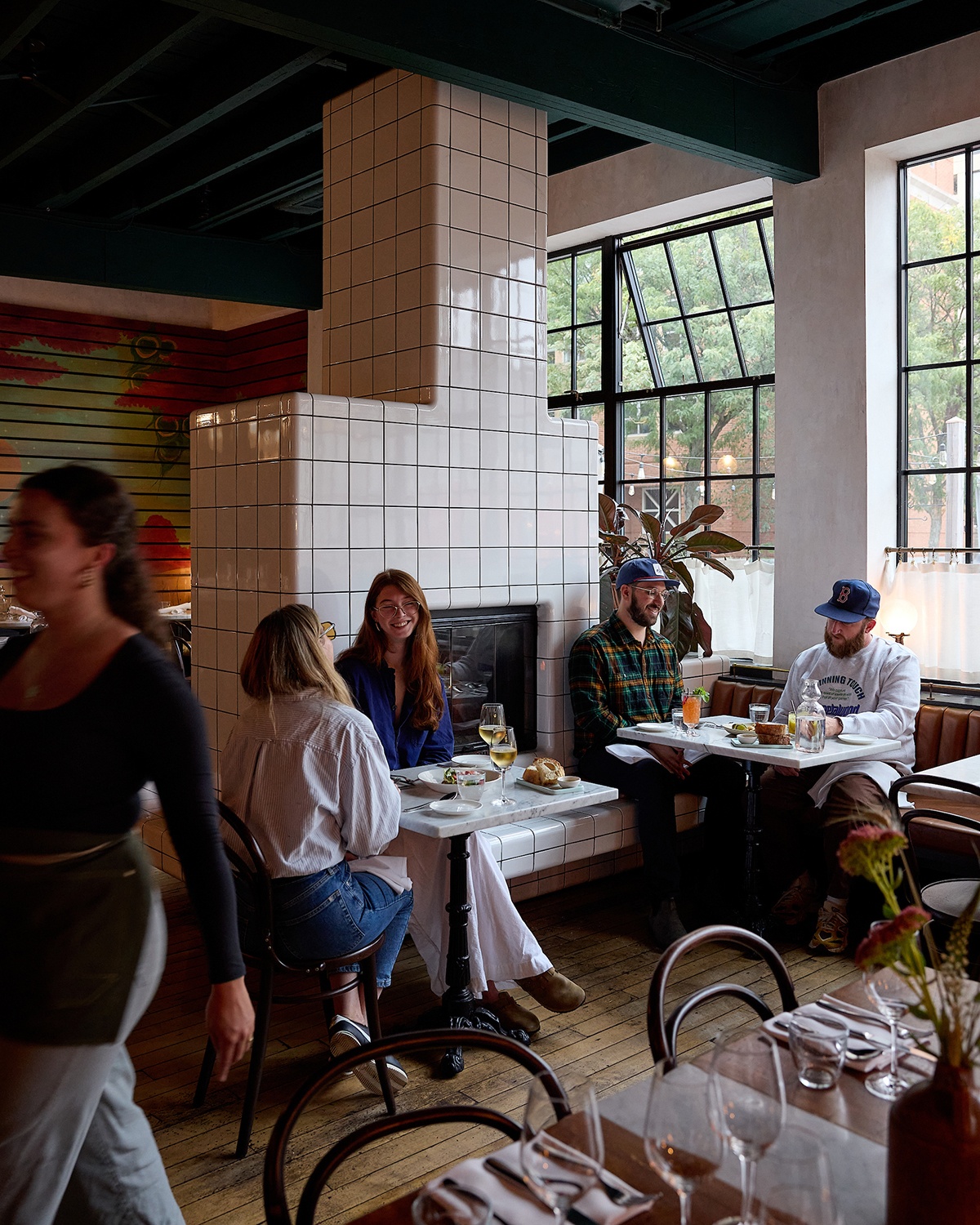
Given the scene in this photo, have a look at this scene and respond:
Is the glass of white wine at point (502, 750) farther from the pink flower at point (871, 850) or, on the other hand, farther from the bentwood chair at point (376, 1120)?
the pink flower at point (871, 850)

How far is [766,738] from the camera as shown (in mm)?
4043

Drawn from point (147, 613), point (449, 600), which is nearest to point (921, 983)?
point (147, 613)

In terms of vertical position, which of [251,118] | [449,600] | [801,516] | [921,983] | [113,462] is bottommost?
[921,983]

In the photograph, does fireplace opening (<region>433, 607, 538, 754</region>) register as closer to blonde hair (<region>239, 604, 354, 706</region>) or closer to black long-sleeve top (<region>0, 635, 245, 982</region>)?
blonde hair (<region>239, 604, 354, 706</region>)

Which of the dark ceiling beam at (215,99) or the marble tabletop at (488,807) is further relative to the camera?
the dark ceiling beam at (215,99)

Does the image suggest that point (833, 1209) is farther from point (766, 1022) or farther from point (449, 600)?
point (449, 600)

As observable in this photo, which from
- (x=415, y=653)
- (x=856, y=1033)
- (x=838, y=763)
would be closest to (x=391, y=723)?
(x=415, y=653)

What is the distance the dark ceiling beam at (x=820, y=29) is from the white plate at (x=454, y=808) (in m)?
3.76

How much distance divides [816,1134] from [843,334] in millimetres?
4554

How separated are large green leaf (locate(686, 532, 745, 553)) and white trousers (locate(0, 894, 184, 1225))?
4203mm

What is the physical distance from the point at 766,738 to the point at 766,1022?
8.11 feet

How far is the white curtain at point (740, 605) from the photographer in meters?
5.96

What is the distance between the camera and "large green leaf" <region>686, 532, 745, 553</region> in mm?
5484

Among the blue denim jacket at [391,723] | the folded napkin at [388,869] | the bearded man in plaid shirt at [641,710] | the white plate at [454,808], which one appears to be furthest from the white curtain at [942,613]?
the folded napkin at [388,869]
